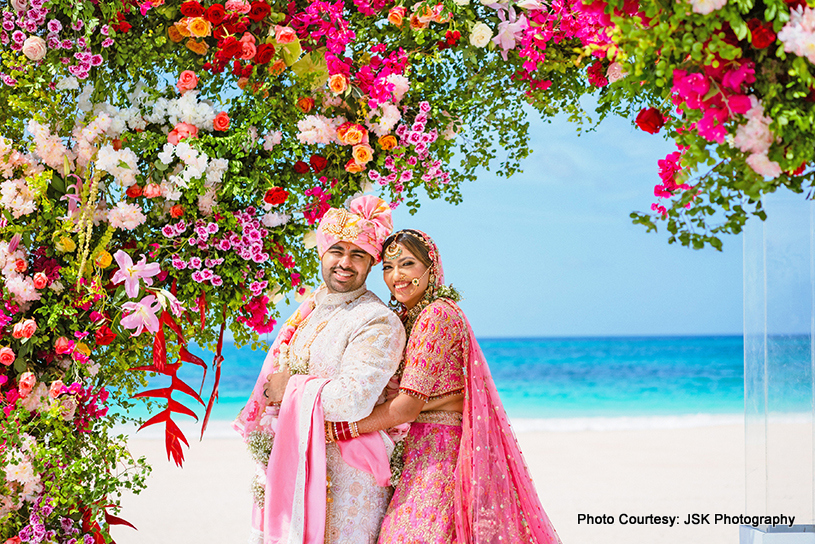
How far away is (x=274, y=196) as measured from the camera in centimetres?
352

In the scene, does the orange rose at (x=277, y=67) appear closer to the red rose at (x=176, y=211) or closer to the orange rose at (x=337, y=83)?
the orange rose at (x=337, y=83)

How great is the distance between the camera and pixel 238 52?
11.5 feet

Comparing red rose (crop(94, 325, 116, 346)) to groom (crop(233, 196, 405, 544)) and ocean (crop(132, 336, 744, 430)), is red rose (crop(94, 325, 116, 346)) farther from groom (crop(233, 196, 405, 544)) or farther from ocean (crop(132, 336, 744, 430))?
ocean (crop(132, 336, 744, 430))

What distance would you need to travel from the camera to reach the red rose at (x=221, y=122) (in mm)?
3508

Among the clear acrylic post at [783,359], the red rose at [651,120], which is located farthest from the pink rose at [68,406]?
the clear acrylic post at [783,359]

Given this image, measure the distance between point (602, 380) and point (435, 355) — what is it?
19116 mm

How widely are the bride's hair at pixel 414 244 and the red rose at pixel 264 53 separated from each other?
3.62 feet

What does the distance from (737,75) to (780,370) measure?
1.91 m

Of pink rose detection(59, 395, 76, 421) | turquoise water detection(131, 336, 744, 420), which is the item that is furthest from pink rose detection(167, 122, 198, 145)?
turquoise water detection(131, 336, 744, 420)

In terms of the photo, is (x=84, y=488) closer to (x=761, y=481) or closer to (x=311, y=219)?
(x=311, y=219)

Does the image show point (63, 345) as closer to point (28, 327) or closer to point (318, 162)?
point (28, 327)

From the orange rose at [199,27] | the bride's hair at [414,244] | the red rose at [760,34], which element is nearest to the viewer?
the red rose at [760,34]

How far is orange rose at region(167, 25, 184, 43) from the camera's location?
11.6 ft

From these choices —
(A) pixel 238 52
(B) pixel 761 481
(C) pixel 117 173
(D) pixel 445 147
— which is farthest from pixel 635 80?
(C) pixel 117 173
